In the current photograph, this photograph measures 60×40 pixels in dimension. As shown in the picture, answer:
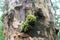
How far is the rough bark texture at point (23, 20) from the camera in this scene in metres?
1.75

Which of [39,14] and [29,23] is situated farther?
[39,14]

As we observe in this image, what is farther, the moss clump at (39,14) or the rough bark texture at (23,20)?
the moss clump at (39,14)

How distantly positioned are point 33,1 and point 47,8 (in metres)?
0.20

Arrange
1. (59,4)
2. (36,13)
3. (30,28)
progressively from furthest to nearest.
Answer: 1. (59,4)
2. (36,13)
3. (30,28)

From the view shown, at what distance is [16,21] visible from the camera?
1.85m

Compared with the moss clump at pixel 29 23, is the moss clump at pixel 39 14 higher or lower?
higher

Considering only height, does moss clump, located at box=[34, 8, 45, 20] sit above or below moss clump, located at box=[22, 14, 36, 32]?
above

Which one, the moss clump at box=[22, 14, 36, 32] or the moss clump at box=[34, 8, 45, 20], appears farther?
the moss clump at box=[34, 8, 45, 20]

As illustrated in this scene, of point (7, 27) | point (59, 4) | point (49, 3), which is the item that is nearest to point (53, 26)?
point (49, 3)

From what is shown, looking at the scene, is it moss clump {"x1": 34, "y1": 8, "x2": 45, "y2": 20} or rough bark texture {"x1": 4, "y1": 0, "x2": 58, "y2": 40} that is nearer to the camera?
rough bark texture {"x1": 4, "y1": 0, "x2": 58, "y2": 40}

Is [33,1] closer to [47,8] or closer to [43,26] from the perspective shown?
[47,8]

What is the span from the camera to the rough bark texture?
1.75m

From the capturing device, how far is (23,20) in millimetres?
1821

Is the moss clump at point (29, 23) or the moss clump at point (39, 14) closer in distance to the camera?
the moss clump at point (29, 23)
